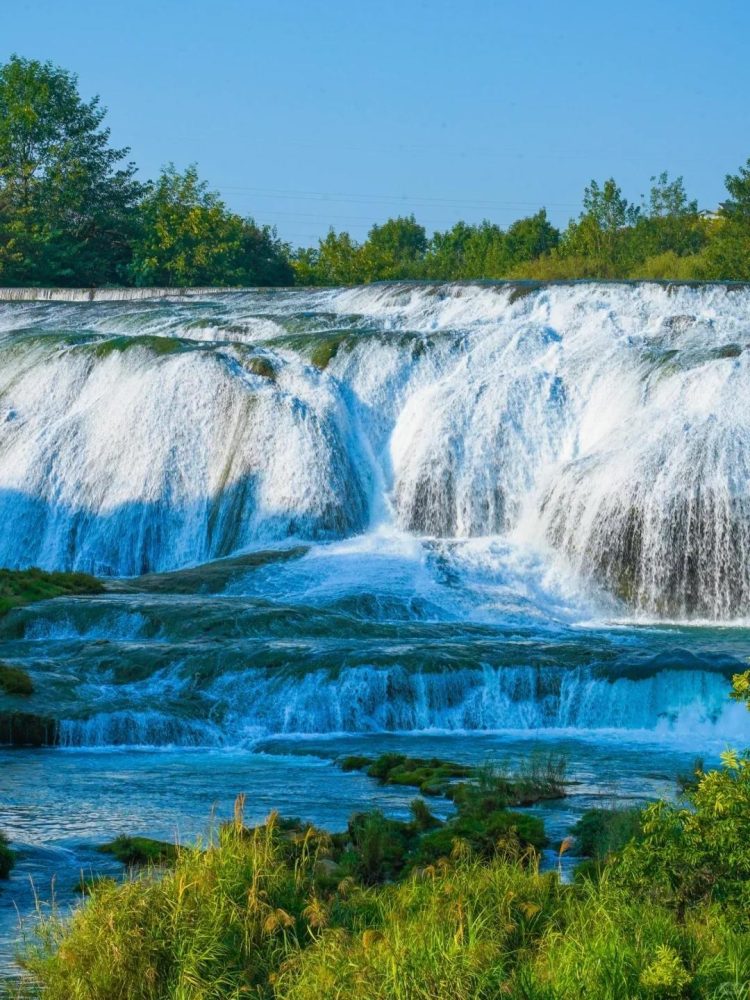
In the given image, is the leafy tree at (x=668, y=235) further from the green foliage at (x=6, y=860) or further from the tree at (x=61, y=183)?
the green foliage at (x=6, y=860)

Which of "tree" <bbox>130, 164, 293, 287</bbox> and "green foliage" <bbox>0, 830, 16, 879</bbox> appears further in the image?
"tree" <bbox>130, 164, 293, 287</bbox>

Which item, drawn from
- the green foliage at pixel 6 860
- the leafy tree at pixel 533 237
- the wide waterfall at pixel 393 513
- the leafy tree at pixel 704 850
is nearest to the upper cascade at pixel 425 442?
the wide waterfall at pixel 393 513

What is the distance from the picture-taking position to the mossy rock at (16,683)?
19625 millimetres

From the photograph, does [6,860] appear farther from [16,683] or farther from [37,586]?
[37,586]

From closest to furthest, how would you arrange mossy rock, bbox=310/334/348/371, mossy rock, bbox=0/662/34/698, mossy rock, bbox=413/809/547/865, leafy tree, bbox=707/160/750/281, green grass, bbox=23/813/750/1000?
green grass, bbox=23/813/750/1000 < mossy rock, bbox=413/809/547/865 < mossy rock, bbox=0/662/34/698 < mossy rock, bbox=310/334/348/371 < leafy tree, bbox=707/160/750/281

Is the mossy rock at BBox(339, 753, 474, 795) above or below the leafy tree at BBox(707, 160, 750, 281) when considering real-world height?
below

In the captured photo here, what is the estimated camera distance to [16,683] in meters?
19.7

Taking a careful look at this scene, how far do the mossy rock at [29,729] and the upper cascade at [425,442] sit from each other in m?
11.6

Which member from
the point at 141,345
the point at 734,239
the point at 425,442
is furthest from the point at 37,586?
the point at 734,239

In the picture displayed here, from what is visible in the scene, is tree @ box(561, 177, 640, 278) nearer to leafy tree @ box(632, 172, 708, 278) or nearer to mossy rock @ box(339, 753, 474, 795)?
leafy tree @ box(632, 172, 708, 278)

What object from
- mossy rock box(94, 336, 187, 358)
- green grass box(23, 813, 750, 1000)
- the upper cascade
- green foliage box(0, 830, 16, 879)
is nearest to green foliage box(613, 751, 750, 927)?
green grass box(23, 813, 750, 1000)

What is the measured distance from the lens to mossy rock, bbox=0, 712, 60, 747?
1880cm

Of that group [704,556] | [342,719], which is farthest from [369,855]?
[704,556]

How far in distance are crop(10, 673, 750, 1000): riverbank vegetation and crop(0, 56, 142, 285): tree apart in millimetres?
60109
